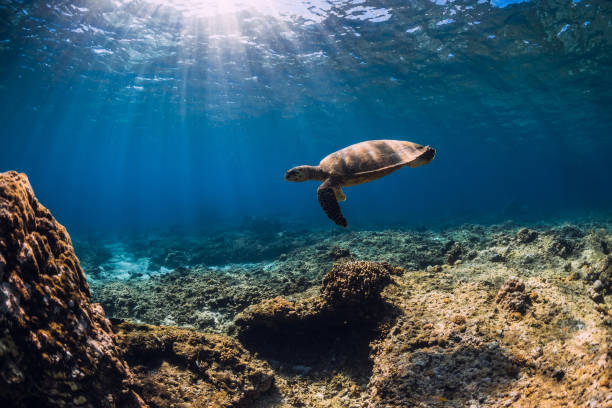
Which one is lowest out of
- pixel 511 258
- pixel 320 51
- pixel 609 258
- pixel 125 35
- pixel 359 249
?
pixel 359 249

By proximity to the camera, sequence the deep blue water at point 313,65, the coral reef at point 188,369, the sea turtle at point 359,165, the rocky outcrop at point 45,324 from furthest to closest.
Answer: the deep blue water at point 313,65 < the sea turtle at point 359,165 < the coral reef at point 188,369 < the rocky outcrop at point 45,324

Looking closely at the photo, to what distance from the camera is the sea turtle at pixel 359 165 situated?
15.4 ft

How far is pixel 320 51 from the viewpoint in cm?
1958

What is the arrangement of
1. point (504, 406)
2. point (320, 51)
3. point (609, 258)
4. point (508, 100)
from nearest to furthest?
point (504, 406), point (609, 258), point (320, 51), point (508, 100)

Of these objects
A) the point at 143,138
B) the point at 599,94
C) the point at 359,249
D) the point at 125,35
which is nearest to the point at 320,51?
the point at 125,35

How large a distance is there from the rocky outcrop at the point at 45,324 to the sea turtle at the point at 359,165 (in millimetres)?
3263

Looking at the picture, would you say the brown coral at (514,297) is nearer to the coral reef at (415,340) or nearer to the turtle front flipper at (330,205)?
the coral reef at (415,340)

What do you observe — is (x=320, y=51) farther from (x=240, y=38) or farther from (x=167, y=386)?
(x=167, y=386)

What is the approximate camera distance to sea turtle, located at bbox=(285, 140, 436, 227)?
4684mm

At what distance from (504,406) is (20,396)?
406 cm

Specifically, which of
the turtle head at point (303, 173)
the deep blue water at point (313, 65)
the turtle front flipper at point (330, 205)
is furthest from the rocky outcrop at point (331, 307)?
the deep blue water at point (313, 65)

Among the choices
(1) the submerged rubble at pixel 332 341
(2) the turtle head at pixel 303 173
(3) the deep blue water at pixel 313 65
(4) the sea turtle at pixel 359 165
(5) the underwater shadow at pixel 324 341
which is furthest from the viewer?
(3) the deep blue water at pixel 313 65

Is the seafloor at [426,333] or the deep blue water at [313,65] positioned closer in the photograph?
the seafloor at [426,333]

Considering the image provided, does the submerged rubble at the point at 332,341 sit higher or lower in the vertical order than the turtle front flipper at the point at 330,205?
lower
